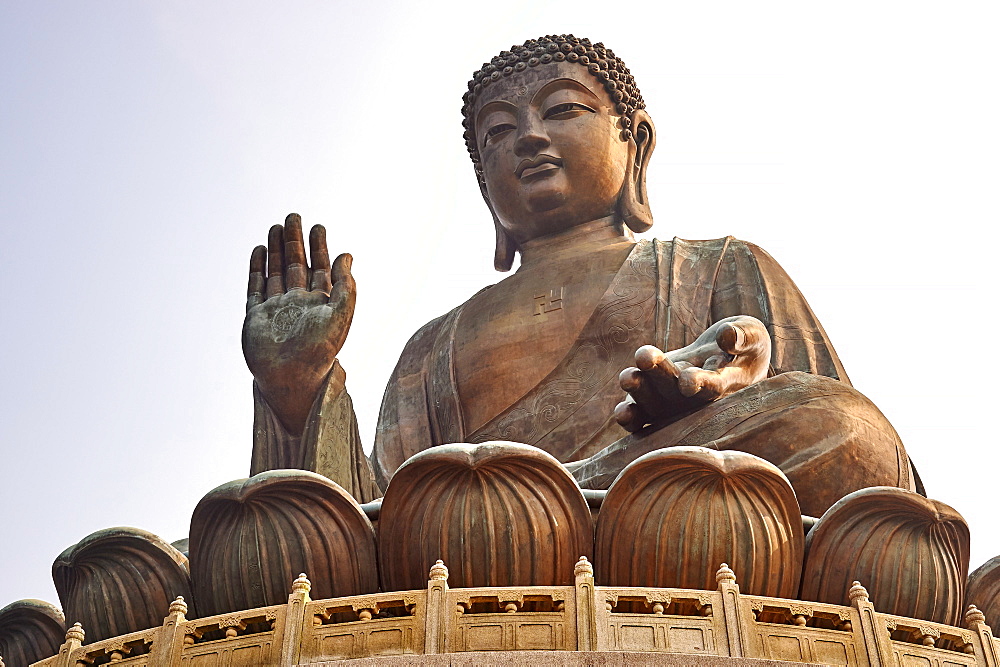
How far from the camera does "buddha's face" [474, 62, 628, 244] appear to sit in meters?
10.3

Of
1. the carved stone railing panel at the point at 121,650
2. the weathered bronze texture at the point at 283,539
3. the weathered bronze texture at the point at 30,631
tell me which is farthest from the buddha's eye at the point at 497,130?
the carved stone railing panel at the point at 121,650

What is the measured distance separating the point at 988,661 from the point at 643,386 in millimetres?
2121

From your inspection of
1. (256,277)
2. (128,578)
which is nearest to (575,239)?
(256,277)

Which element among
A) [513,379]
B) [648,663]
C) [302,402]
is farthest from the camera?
[513,379]

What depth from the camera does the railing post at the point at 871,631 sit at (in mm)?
6309

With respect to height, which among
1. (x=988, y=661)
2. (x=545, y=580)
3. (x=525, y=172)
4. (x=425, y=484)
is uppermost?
(x=525, y=172)

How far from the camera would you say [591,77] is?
35.0ft

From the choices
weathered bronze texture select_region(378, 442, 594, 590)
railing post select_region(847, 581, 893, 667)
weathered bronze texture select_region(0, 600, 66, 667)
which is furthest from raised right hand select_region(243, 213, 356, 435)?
railing post select_region(847, 581, 893, 667)

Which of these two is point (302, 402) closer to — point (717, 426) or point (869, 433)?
point (717, 426)

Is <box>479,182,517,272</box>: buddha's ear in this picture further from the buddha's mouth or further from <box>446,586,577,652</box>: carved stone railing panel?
<box>446,586,577,652</box>: carved stone railing panel

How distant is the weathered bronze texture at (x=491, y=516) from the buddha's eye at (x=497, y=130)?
4.05 m

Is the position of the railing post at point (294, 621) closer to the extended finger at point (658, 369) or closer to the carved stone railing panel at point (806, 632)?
the carved stone railing panel at point (806, 632)

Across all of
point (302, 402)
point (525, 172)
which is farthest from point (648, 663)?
point (525, 172)

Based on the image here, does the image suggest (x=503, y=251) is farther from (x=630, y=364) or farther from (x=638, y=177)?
(x=630, y=364)
